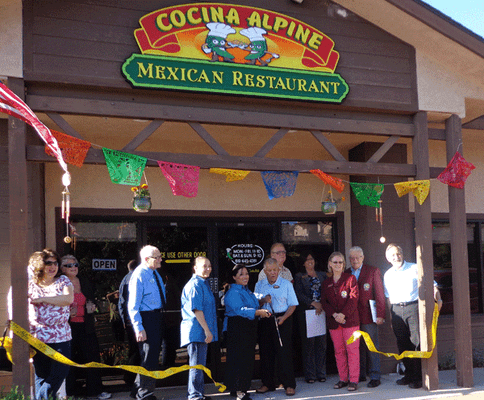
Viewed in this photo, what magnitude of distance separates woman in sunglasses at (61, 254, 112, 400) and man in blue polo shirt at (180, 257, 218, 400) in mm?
1180

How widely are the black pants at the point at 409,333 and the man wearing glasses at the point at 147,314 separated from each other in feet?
9.52

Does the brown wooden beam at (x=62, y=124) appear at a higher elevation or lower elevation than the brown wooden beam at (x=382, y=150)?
higher

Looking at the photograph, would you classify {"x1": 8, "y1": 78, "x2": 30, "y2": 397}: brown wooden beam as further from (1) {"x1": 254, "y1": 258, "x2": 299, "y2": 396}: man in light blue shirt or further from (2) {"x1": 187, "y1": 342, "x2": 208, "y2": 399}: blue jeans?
(1) {"x1": 254, "y1": 258, "x2": 299, "y2": 396}: man in light blue shirt

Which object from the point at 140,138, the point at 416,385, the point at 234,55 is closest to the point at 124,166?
the point at 140,138

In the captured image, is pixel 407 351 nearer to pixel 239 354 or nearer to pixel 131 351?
pixel 239 354

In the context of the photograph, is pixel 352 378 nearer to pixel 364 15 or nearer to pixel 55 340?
pixel 55 340

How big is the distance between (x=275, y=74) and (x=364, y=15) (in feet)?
4.70

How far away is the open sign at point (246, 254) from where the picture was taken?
7.52 metres

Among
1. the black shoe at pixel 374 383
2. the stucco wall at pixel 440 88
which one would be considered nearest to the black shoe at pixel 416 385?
the black shoe at pixel 374 383

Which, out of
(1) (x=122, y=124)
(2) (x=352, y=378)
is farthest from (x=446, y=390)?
(1) (x=122, y=124)

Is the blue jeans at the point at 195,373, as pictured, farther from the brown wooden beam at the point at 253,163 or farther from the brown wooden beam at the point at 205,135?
the brown wooden beam at the point at 205,135

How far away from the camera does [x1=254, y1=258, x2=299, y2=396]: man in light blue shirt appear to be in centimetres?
630

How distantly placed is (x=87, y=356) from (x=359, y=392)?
10.4 feet

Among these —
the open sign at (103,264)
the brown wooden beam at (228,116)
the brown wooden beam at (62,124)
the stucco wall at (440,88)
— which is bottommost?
the open sign at (103,264)
